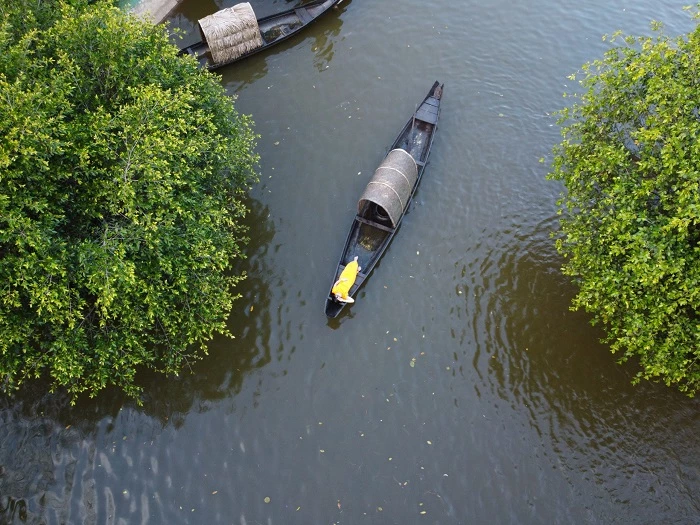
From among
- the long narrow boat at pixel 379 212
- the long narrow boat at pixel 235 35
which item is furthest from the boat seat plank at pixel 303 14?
the long narrow boat at pixel 379 212

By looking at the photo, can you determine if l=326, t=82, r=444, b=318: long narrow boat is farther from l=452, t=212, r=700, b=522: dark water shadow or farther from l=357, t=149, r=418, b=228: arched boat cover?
l=452, t=212, r=700, b=522: dark water shadow

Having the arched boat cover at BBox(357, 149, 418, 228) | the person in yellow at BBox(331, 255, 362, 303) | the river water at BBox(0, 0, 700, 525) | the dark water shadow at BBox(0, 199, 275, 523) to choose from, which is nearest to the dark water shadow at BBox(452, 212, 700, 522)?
the river water at BBox(0, 0, 700, 525)

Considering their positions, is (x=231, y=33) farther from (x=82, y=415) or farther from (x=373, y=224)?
(x=82, y=415)

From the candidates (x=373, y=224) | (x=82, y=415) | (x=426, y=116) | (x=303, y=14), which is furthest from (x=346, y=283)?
(x=303, y=14)

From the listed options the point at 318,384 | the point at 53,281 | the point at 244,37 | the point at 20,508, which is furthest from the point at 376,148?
the point at 20,508

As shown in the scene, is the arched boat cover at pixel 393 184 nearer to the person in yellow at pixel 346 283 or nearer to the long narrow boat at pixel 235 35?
the person in yellow at pixel 346 283
